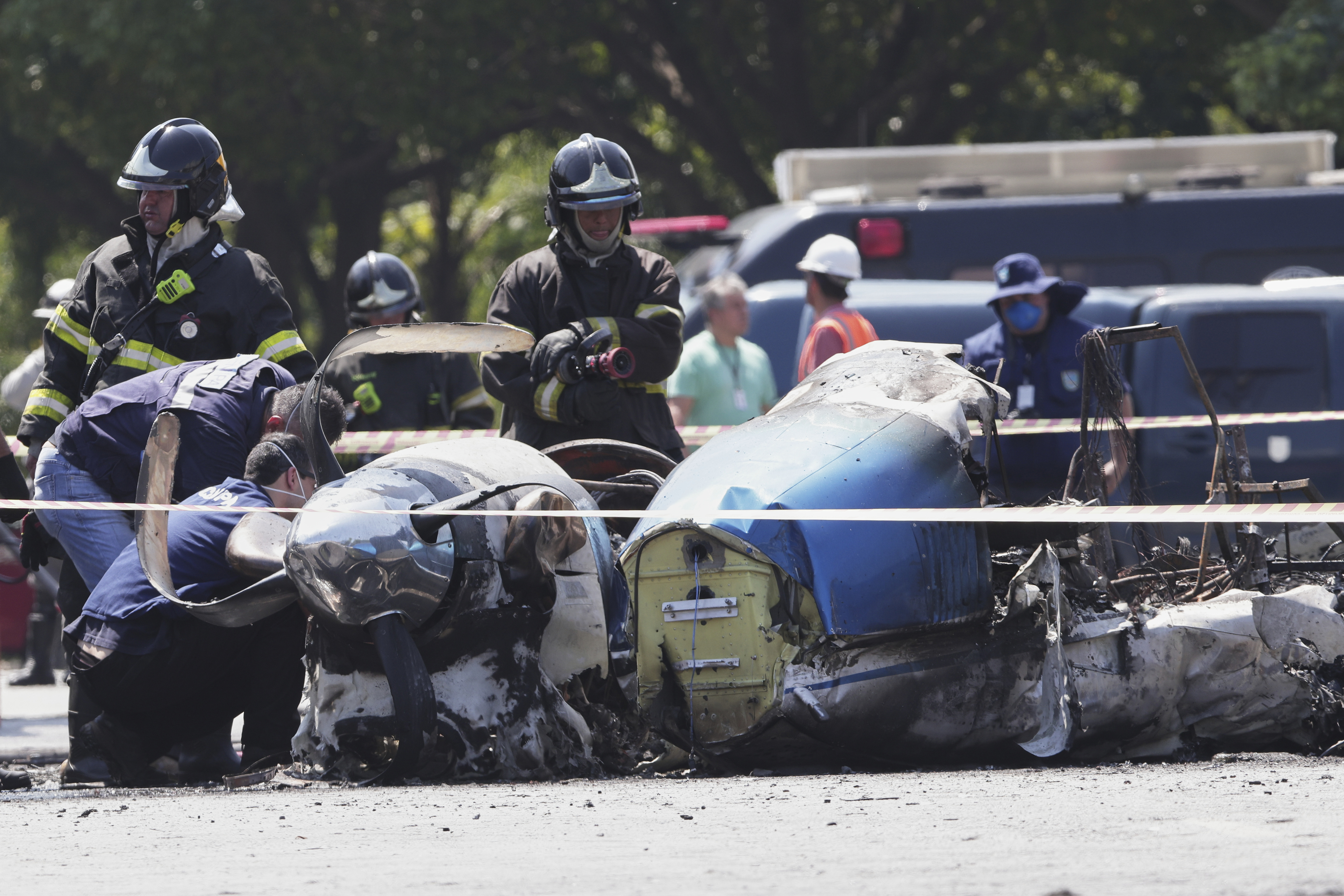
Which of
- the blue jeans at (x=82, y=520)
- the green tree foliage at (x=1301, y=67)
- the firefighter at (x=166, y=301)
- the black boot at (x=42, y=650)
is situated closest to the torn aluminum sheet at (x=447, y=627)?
the blue jeans at (x=82, y=520)

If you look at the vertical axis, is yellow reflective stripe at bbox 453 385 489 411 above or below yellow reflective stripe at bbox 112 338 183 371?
below

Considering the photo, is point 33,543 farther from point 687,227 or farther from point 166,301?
point 687,227

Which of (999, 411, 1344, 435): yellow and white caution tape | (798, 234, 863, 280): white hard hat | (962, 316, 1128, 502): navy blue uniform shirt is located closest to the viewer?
(999, 411, 1344, 435): yellow and white caution tape

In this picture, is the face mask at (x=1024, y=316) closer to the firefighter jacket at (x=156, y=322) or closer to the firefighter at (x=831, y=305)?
the firefighter at (x=831, y=305)

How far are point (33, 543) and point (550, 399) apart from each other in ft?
5.92

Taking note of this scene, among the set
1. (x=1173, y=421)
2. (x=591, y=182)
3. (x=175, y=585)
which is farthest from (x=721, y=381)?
(x=175, y=585)

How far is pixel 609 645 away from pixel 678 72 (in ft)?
42.6

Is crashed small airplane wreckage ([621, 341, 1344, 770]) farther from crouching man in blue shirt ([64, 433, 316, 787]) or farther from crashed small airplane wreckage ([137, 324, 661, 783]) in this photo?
crouching man in blue shirt ([64, 433, 316, 787])

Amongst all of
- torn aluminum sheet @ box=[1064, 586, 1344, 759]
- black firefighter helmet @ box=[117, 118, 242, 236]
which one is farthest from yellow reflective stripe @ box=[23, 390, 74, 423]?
torn aluminum sheet @ box=[1064, 586, 1344, 759]

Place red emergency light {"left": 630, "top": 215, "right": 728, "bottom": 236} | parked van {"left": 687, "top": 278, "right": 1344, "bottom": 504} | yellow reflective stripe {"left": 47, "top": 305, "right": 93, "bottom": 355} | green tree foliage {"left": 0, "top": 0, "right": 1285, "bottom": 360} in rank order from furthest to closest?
1. green tree foliage {"left": 0, "top": 0, "right": 1285, "bottom": 360}
2. red emergency light {"left": 630, "top": 215, "right": 728, "bottom": 236}
3. parked van {"left": 687, "top": 278, "right": 1344, "bottom": 504}
4. yellow reflective stripe {"left": 47, "top": 305, "right": 93, "bottom": 355}

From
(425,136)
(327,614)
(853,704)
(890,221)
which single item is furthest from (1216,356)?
(425,136)

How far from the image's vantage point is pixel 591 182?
20.9 ft

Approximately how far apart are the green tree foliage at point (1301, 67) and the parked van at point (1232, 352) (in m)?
5.79

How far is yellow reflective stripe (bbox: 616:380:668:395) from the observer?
20.6 ft
